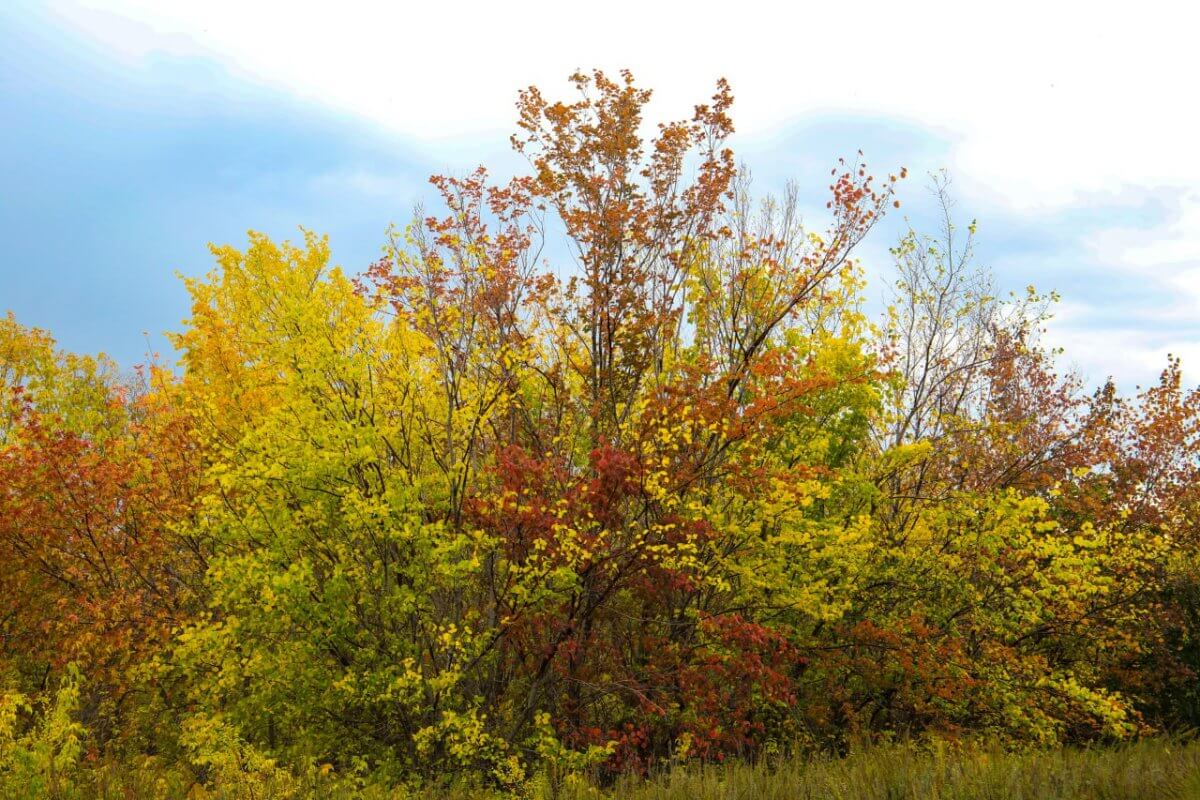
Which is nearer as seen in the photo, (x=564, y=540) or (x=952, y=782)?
(x=952, y=782)

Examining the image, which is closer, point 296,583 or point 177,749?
point 296,583

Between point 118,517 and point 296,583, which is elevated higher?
point 118,517

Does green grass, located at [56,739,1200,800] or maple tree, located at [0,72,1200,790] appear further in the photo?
maple tree, located at [0,72,1200,790]

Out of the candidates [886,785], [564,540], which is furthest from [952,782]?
[564,540]

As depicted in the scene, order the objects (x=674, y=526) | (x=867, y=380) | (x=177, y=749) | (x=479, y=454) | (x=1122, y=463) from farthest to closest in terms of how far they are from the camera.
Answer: (x=1122, y=463) < (x=867, y=380) < (x=177, y=749) < (x=479, y=454) < (x=674, y=526)

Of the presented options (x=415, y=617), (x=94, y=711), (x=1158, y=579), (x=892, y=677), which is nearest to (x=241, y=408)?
(x=94, y=711)

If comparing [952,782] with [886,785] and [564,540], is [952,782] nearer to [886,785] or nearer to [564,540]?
[886,785]

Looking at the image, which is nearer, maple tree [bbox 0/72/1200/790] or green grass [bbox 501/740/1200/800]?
green grass [bbox 501/740/1200/800]

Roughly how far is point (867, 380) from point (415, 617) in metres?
7.72

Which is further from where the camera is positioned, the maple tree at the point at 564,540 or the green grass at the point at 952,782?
the maple tree at the point at 564,540

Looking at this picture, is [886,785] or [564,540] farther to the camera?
[564,540]

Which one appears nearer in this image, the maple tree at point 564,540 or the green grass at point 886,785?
the green grass at point 886,785

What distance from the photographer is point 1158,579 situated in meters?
16.5

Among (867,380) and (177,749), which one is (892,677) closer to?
(867,380)
